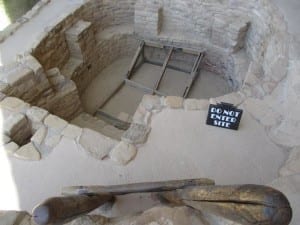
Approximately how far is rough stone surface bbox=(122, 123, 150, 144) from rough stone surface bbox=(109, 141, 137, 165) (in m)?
0.06

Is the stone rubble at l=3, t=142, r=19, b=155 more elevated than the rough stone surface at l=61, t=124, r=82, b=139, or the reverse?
the rough stone surface at l=61, t=124, r=82, b=139

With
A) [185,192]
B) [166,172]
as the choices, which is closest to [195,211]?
[185,192]

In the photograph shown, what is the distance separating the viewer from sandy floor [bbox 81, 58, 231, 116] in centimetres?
525

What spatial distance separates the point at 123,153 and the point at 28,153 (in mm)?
1015

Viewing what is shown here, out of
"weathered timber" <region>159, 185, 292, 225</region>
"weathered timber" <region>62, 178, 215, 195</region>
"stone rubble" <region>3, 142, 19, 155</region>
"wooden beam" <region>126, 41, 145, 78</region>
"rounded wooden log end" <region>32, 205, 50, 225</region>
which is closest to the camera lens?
"weathered timber" <region>159, 185, 292, 225</region>

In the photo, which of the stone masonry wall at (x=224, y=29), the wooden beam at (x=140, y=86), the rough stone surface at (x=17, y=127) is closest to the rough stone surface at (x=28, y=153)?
the rough stone surface at (x=17, y=127)

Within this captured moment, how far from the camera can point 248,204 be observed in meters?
1.35

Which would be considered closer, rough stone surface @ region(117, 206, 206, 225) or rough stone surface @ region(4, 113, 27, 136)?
rough stone surface @ region(117, 206, 206, 225)

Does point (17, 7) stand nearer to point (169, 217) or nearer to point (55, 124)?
point (55, 124)

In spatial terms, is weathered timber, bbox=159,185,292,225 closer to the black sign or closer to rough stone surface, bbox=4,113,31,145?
the black sign

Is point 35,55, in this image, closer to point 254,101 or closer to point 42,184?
point 42,184

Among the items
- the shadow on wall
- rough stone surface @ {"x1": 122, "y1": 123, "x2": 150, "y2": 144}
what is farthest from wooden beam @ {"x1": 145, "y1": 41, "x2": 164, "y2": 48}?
the shadow on wall

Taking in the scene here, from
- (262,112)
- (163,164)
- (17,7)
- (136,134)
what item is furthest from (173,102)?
(17,7)

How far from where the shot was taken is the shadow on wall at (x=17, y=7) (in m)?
6.91
